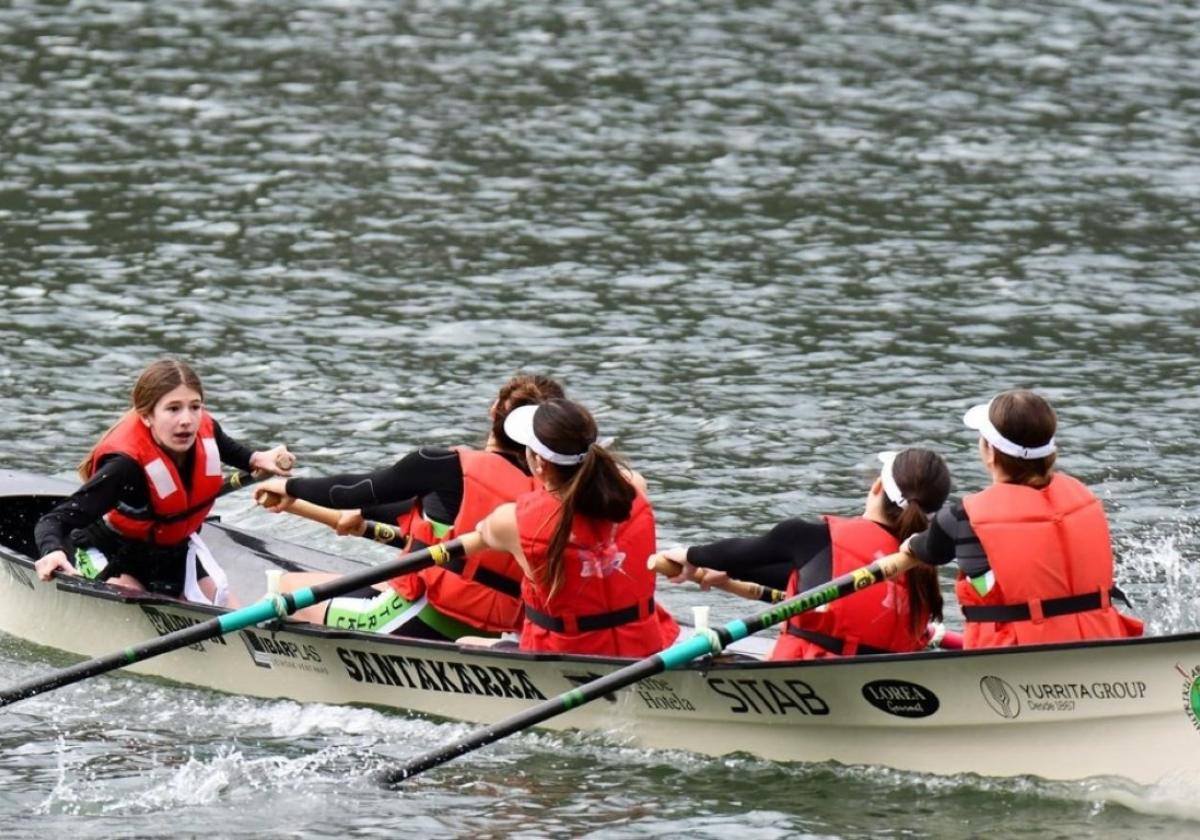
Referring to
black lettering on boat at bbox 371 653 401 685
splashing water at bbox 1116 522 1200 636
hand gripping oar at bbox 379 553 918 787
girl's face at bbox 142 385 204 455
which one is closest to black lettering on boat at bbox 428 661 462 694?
black lettering on boat at bbox 371 653 401 685

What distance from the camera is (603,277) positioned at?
20.6 metres

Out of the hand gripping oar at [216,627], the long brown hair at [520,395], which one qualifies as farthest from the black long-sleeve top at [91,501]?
the long brown hair at [520,395]

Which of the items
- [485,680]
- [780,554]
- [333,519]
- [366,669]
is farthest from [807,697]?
[333,519]

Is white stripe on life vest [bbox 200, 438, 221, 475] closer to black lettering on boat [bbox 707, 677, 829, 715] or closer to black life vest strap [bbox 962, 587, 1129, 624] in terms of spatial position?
black lettering on boat [bbox 707, 677, 829, 715]

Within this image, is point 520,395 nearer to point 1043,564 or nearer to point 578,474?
point 578,474

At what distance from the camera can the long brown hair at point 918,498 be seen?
33.4 ft

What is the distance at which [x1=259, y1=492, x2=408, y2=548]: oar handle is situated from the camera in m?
12.2

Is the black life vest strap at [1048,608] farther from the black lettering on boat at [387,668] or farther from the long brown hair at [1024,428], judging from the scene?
the black lettering on boat at [387,668]

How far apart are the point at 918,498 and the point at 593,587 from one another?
5.19 feet

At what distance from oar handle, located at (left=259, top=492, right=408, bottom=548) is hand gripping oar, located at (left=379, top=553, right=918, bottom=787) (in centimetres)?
191

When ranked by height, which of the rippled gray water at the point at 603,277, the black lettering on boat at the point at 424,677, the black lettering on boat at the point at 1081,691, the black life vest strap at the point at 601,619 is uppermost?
the black lettering on boat at the point at 1081,691

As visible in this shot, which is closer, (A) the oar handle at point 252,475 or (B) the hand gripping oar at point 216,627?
(B) the hand gripping oar at point 216,627

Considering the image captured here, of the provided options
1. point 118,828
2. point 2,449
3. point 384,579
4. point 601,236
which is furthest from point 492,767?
point 601,236

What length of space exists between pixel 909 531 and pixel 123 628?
451 cm
